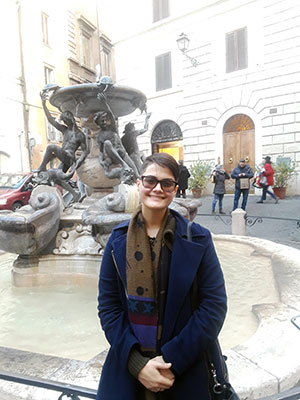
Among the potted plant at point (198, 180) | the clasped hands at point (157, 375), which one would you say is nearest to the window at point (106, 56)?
the potted plant at point (198, 180)

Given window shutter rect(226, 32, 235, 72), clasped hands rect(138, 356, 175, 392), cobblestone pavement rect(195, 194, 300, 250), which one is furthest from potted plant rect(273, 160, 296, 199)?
clasped hands rect(138, 356, 175, 392)

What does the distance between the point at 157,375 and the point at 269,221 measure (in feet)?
25.2

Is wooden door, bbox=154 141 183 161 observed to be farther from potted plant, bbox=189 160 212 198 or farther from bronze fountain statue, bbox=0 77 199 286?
bronze fountain statue, bbox=0 77 199 286

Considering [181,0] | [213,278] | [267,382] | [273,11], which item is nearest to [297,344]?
[267,382]

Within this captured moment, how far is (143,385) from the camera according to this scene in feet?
3.71

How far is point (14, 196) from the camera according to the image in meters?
11.2

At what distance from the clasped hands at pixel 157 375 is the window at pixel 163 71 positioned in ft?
56.3

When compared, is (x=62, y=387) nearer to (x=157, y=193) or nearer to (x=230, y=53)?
(x=157, y=193)

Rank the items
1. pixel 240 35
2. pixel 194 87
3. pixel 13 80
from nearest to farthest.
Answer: pixel 240 35 < pixel 194 87 < pixel 13 80

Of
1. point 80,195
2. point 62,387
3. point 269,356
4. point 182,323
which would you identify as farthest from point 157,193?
point 80,195

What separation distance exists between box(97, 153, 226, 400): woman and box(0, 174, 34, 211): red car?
33.7 feet

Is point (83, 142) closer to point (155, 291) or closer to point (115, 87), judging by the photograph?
point (115, 87)

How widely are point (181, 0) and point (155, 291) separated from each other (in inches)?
718

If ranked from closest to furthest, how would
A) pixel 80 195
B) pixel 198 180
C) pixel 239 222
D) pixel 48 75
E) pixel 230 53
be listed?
pixel 80 195 → pixel 239 222 → pixel 198 180 → pixel 230 53 → pixel 48 75
